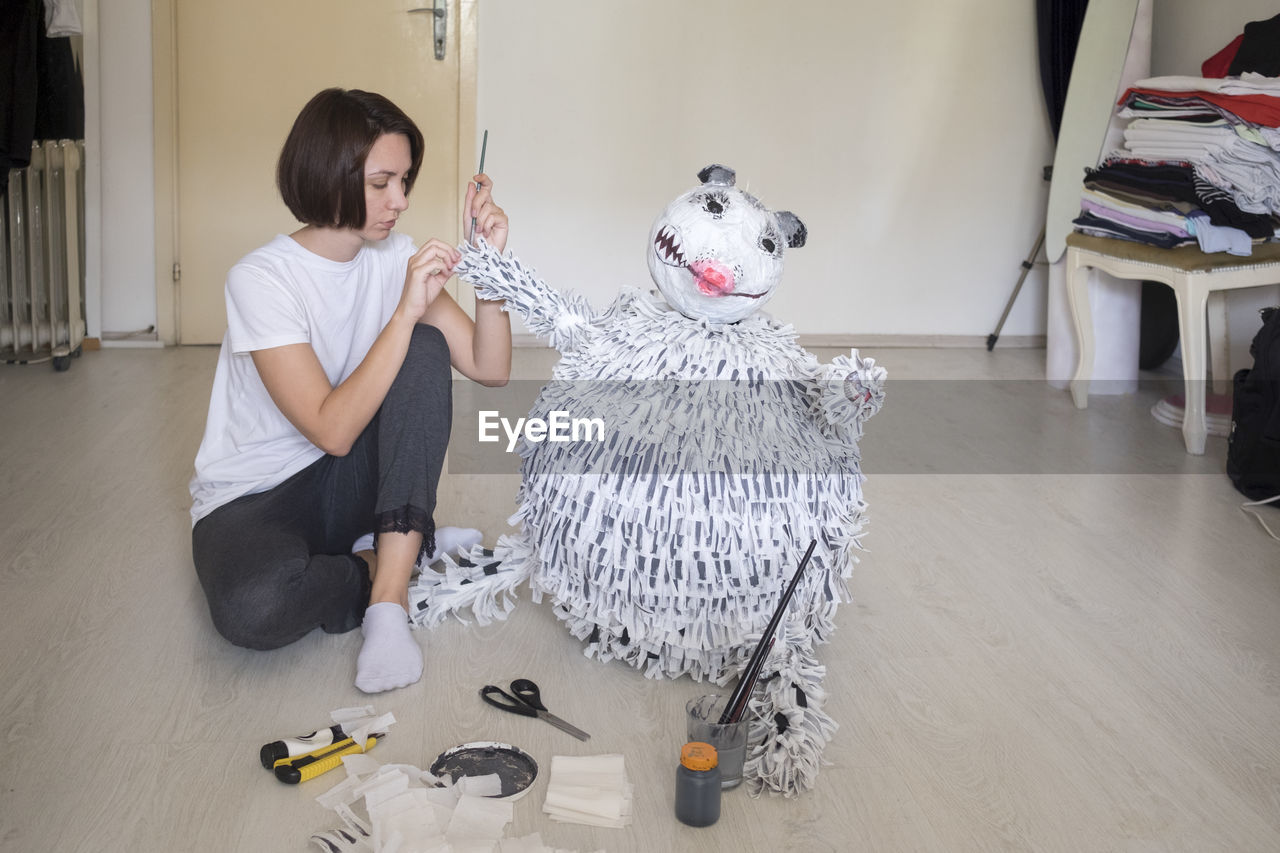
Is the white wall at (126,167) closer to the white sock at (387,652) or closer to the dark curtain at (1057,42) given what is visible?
the white sock at (387,652)

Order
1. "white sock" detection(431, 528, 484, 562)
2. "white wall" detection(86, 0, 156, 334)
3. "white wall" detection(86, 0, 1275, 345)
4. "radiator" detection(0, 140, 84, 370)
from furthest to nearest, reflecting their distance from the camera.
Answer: "white wall" detection(86, 0, 1275, 345) → "white wall" detection(86, 0, 156, 334) → "radiator" detection(0, 140, 84, 370) → "white sock" detection(431, 528, 484, 562)

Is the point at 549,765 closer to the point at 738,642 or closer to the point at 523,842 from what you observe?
the point at 523,842

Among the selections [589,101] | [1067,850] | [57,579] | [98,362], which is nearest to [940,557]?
[1067,850]

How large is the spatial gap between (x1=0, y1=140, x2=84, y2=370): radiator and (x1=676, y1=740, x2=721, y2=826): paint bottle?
2.59 meters

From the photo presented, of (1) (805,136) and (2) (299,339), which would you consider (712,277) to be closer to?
(2) (299,339)

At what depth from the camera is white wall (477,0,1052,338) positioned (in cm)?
358

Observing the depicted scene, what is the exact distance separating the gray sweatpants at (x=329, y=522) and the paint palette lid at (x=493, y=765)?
0.33 m

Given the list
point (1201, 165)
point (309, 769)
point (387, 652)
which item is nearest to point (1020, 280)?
point (1201, 165)

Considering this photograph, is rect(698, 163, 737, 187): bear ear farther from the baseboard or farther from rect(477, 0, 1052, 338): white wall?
the baseboard

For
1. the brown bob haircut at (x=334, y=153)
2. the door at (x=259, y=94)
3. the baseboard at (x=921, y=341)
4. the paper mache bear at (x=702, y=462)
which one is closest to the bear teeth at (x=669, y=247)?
the paper mache bear at (x=702, y=462)

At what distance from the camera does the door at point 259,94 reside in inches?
133

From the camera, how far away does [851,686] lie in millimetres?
1542

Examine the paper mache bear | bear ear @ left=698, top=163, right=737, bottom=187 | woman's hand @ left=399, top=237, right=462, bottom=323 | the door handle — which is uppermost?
the door handle

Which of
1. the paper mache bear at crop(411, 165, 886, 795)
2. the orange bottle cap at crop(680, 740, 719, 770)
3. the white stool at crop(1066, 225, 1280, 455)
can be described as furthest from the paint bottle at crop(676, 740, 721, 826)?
the white stool at crop(1066, 225, 1280, 455)
